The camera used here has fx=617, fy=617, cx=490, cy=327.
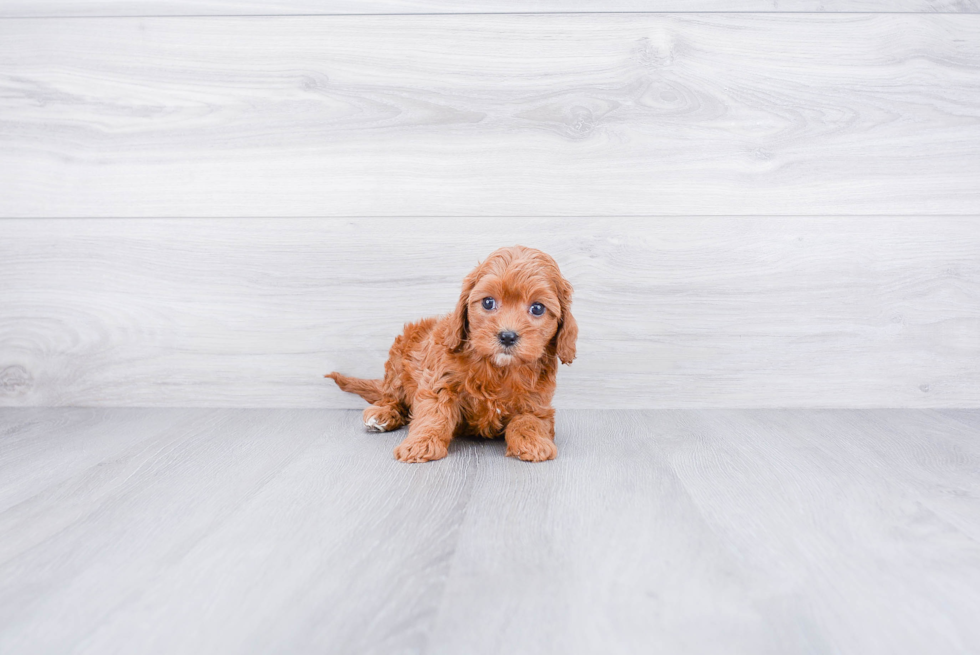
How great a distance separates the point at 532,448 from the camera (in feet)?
4.30

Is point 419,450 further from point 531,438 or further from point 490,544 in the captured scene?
point 490,544

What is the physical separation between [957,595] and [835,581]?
0.14m

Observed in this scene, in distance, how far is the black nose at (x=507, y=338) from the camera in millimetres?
1260

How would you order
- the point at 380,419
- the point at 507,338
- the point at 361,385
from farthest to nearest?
the point at 361,385 < the point at 380,419 < the point at 507,338

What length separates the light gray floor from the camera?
2.30ft

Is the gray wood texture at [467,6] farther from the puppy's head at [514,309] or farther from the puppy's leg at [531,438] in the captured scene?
the puppy's leg at [531,438]

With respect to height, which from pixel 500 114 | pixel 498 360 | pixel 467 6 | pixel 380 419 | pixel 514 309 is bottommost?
pixel 380 419

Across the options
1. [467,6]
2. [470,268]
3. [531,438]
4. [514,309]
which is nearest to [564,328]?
[514,309]

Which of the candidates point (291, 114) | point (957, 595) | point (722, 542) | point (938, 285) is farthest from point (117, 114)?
point (938, 285)

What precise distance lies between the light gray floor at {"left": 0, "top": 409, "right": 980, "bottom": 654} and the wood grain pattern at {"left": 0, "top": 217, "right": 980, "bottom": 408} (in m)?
0.29

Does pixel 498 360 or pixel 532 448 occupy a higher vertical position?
pixel 498 360

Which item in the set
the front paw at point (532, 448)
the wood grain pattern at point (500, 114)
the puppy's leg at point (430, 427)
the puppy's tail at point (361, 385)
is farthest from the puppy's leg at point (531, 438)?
the wood grain pattern at point (500, 114)

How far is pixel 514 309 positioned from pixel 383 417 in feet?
1.57

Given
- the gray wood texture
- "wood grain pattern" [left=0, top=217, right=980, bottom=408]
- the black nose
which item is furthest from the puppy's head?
the gray wood texture
